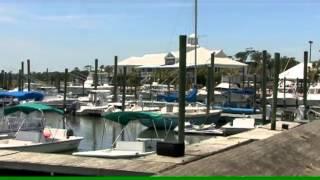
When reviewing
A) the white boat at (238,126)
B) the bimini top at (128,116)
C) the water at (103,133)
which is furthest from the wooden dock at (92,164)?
the white boat at (238,126)

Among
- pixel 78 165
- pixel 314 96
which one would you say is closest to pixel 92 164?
pixel 78 165

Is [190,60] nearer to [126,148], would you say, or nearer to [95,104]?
[95,104]

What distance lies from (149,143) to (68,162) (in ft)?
37.8

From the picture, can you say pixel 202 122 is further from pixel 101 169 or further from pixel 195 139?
pixel 101 169

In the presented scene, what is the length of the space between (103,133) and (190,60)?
59914 mm

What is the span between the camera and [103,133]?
3528 centimetres

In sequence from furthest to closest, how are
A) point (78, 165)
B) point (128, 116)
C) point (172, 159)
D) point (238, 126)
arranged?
point (238, 126) → point (128, 116) → point (172, 159) → point (78, 165)

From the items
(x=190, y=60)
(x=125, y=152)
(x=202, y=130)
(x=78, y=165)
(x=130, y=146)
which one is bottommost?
(x=202, y=130)

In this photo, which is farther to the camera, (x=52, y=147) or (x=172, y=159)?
(x=52, y=147)

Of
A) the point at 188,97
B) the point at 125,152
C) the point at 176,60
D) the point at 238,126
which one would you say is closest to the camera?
the point at 125,152

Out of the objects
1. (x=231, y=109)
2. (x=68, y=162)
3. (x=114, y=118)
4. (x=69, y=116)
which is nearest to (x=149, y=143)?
(x=114, y=118)

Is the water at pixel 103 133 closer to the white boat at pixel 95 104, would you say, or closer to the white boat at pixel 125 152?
the white boat at pixel 95 104

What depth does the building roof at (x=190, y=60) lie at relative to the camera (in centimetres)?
9212

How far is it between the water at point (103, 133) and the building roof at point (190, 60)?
3117 cm
